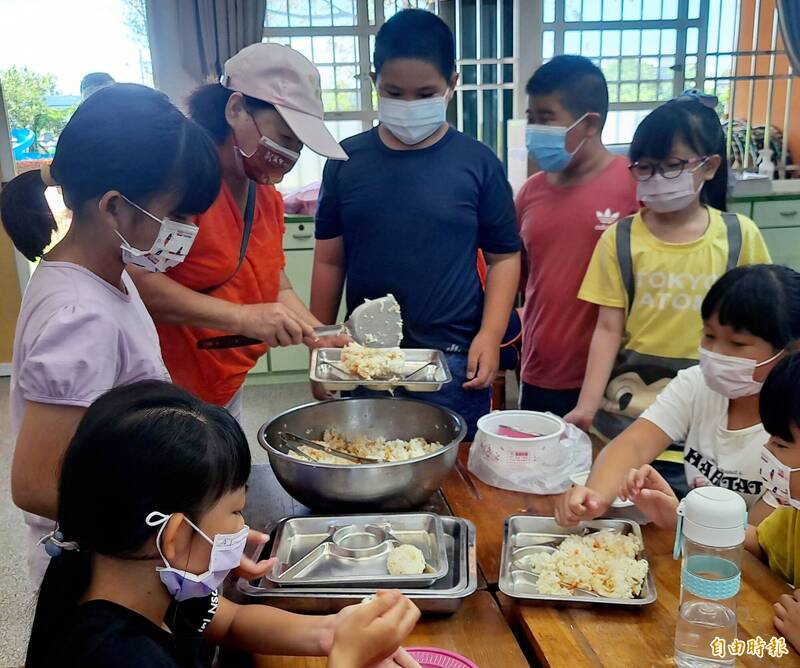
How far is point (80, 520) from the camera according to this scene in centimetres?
78

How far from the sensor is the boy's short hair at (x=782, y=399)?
971 mm

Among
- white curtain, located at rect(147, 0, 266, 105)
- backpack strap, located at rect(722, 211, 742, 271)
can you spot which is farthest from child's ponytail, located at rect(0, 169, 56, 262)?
white curtain, located at rect(147, 0, 266, 105)

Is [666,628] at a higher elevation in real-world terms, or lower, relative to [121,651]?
lower

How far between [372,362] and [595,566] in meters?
0.62

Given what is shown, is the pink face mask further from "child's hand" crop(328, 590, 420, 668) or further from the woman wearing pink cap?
"child's hand" crop(328, 590, 420, 668)

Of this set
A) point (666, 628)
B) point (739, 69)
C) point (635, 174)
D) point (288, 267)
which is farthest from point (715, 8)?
point (666, 628)

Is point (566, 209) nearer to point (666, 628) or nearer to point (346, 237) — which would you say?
point (346, 237)

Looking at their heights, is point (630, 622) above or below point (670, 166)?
below

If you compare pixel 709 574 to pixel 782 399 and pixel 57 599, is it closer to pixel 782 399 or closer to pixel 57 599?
pixel 782 399

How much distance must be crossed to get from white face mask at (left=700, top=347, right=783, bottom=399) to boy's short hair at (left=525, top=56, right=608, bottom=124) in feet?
3.14

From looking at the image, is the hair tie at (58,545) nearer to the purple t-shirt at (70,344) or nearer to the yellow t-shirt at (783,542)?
the purple t-shirt at (70,344)

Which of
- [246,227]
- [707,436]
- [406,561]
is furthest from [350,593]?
[246,227]

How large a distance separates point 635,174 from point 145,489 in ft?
4.70

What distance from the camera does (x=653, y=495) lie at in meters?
1.15
